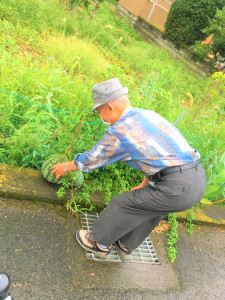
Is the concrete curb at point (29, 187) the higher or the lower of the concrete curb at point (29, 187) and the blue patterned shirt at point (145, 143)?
the lower

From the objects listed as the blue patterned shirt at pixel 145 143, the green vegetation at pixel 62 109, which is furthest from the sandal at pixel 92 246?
the blue patterned shirt at pixel 145 143

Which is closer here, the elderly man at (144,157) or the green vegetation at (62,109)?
the elderly man at (144,157)

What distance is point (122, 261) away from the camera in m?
2.34

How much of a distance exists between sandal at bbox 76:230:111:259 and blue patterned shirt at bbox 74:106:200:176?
33.9 inches

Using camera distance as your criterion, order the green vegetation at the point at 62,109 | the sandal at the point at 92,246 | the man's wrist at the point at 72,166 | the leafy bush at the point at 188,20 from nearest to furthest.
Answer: the man's wrist at the point at 72,166 → the sandal at the point at 92,246 → the green vegetation at the point at 62,109 → the leafy bush at the point at 188,20

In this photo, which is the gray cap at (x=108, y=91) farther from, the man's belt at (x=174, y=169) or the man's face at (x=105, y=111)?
the man's belt at (x=174, y=169)

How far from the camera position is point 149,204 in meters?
1.87

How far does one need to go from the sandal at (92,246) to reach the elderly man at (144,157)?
0.36 m

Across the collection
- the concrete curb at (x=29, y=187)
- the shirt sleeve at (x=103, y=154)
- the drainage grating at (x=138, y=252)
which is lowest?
the drainage grating at (x=138, y=252)

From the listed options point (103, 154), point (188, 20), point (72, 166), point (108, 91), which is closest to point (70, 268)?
point (72, 166)

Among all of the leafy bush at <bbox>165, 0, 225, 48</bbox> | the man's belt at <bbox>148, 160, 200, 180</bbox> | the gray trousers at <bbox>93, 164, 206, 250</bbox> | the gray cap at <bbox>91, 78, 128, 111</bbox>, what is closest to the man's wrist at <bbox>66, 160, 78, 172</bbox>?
the gray trousers at <bbox>93, 164, 206, 250</bbox>

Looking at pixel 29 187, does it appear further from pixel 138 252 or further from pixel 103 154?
pixel 138 252

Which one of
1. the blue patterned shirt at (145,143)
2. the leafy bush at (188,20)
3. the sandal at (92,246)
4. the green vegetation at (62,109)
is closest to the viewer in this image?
the blue patterned shirt at (145,143)

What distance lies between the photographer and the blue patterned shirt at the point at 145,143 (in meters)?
1.73
